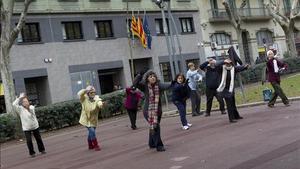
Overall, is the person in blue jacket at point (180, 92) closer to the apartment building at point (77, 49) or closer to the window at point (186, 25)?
the apartment building at point (77, 49)

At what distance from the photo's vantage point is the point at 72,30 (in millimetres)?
34875

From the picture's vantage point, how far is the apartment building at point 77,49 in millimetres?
32375

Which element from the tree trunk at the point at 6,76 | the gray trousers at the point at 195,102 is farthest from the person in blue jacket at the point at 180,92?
the tree trunk at the point at 6,76

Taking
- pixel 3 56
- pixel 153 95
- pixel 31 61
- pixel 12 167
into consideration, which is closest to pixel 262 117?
pixel 153 95

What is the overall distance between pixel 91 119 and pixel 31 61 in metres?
20.3

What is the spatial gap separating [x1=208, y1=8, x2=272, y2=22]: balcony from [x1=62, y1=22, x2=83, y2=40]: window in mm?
14584

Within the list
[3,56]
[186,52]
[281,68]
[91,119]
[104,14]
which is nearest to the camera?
[91,119]

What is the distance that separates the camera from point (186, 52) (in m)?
42.8

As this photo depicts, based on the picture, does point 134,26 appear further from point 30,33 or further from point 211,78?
point 211,78

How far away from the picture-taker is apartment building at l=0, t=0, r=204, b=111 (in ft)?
106

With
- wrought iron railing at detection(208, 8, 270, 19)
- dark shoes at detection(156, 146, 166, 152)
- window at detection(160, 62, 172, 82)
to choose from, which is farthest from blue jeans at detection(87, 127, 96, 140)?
wrought iron railing at detection(208, 8, 270, 19)

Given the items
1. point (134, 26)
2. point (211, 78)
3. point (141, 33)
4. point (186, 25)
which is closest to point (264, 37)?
point (186, 25)

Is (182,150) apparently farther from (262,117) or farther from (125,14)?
(125,14)

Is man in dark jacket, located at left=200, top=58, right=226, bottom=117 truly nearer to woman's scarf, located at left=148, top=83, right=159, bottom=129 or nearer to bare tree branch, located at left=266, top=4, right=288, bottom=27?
woman's scarf, located at left=148, top=83, right=159, bottom=129
